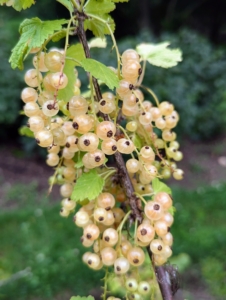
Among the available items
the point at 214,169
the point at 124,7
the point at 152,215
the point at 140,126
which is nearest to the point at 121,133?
the point at 140,126

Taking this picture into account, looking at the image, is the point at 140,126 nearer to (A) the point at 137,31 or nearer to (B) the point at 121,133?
(B) the point at 121,133

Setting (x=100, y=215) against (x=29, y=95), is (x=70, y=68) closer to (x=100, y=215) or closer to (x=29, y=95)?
(x=29, y=95)

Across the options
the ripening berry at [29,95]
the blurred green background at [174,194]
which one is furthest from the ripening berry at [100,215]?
the blurred green background at [174,194]

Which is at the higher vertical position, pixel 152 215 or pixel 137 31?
pixel 137 31

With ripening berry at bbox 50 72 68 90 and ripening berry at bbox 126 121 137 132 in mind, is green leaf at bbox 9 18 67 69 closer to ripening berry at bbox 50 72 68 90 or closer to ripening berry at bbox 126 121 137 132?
ripening berry at bbox 50 72 68 90

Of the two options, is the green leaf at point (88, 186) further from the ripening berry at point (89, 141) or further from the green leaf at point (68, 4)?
the green leaf at point (68, 4)

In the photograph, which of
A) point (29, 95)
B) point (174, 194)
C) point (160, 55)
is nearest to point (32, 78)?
point (29, 95)

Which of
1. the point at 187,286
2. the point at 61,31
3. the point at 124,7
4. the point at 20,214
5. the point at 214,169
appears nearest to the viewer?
the point at 61,31

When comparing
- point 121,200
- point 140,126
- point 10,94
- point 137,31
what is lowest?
point 121,200
